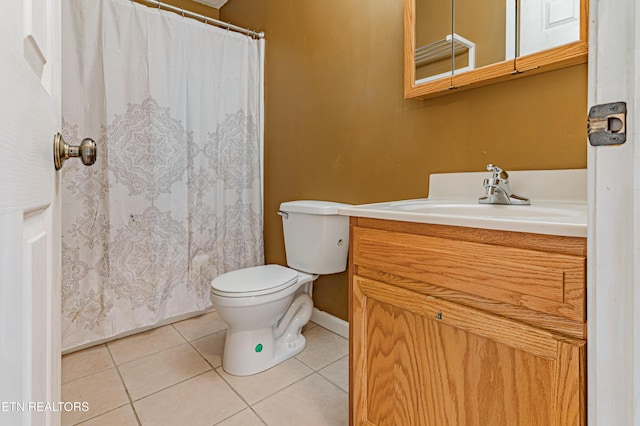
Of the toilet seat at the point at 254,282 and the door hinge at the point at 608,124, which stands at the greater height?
the door hinge at the point at 608,124

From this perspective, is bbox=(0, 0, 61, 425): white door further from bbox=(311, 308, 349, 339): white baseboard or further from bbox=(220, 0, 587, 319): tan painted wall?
bbox=(311, 308, 349, 339): white baseboard

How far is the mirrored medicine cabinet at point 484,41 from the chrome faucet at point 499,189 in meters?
0.34

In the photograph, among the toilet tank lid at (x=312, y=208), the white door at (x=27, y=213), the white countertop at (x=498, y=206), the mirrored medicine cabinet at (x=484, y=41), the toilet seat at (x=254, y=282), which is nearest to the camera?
the white door at (x=27, y=213)

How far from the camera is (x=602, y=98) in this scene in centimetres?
38

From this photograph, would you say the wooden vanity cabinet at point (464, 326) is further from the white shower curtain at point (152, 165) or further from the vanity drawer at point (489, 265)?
the white shower curtain at point (152, 165)

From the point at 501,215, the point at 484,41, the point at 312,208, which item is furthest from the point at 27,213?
the point at 484,41

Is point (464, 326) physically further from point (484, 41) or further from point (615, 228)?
point (484, 41)

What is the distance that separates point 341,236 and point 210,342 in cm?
93

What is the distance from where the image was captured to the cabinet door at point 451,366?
618mm

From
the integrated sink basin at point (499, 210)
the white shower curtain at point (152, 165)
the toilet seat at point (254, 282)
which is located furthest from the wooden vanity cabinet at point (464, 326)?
the white shower curtain at point (152, 165)

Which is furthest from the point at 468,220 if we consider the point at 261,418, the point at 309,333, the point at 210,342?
the point at 210,342

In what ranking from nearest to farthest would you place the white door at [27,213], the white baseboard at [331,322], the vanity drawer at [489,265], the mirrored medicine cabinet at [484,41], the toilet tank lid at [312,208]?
the white door at [27,213]
the vanity drawer at [489,265]
the mirrored medicine cabinet at [484,41]
the toilet tank lid at [312,208]
the white baseboard at [331,322]

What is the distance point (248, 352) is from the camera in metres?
1.50

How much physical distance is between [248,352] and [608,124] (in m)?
1.50
